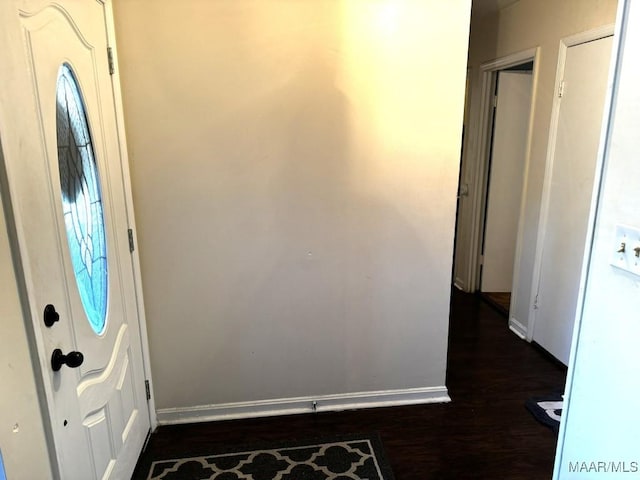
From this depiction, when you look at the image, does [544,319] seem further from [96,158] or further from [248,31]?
[96,158]

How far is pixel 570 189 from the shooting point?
2.76 m

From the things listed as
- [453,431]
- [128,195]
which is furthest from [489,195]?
[128,195]

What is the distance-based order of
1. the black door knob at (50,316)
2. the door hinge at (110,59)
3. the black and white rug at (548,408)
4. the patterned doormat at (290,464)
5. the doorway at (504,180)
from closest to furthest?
1. the black door knob at (50,316)
2. the door hinge at (110,59)
3. the patterned doormat at (290,464)
4. the black and white rug at (548,408)
5. the doorway at (504,180)

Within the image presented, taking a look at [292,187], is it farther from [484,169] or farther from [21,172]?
[484,169]

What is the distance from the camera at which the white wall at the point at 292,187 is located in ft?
6.53

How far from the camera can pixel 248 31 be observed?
77.9 inches

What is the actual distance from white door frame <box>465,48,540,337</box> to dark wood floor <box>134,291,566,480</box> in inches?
32.2

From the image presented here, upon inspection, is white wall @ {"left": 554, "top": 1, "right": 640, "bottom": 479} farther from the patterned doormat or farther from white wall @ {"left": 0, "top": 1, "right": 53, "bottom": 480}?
white wall @ {"left": 0, "top": 1, "right": 53, "bottom": 480}

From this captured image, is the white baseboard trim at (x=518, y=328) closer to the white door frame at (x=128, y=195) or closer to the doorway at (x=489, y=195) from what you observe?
the doorway at (x=489, y=195)

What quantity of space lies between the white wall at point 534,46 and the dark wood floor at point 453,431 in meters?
0.81

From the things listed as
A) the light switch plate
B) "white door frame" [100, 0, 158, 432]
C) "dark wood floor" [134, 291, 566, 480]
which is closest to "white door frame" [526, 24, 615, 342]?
"dark wood floor" [134, 291, 566, 480]

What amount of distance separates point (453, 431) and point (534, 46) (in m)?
2.64

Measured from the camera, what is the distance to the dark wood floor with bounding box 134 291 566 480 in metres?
2.03

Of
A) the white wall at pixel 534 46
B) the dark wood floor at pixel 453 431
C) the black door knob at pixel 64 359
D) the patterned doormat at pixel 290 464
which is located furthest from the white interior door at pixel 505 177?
the black door knob at pixel 64 359
